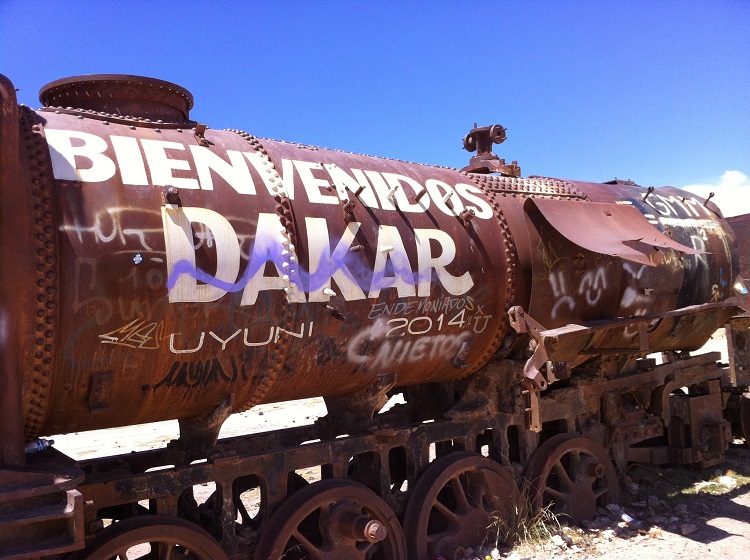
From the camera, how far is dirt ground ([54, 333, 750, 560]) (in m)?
5.53

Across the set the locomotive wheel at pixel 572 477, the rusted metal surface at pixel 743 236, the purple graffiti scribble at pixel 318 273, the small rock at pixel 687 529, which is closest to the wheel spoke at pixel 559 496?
the locomotive wheel at pixel 572 477

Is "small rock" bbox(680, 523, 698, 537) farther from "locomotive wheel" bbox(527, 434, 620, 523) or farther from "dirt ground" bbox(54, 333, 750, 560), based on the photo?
"locomotive wheel" bbox(527, 434, 620, 523)

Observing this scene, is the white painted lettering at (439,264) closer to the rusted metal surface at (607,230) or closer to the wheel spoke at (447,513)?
the rusted metal surface at (607,230)

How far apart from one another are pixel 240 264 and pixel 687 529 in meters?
4.98

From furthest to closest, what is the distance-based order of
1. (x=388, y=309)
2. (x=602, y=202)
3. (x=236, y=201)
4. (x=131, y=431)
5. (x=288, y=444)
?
(x=131, y=431)
(x=602, y=202)
(x=288, y=444)
(x=388, y=309)
(x=236, y=201)

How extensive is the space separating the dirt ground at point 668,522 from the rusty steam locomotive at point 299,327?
13.0 inches

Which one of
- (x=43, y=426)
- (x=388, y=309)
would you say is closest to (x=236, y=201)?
(x=388, y=309)

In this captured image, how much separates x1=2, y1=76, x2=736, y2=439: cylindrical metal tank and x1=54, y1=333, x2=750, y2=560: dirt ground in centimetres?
178

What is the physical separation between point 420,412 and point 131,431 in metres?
8.81

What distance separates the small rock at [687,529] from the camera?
19.7 ft

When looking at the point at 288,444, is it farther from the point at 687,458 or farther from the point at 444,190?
the point at 687,458

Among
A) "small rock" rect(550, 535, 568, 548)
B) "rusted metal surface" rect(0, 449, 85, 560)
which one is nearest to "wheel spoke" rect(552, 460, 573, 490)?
"small rock" rect(550, 535, 568, 548)

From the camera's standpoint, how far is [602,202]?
21.9 ft

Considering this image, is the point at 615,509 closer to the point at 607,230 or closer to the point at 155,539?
the point at 607,230
